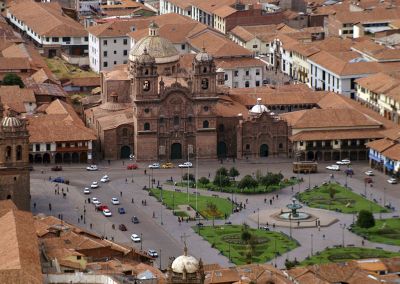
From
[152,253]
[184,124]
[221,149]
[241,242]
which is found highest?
[184,124]

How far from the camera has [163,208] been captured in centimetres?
15375

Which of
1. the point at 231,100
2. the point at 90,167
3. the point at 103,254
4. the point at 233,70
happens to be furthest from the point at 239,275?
the point at 233,70

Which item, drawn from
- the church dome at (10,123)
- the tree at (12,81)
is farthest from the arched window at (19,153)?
the tree at (12,81)

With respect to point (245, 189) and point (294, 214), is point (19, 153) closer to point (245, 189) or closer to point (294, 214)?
point (245, 189)

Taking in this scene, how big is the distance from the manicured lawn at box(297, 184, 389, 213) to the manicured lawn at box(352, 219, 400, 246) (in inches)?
186

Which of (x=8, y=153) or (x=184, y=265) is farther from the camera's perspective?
(x=8, y=153)

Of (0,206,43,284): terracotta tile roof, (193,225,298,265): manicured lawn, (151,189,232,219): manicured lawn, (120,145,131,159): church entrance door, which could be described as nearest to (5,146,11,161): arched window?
(0,206,43,284): terracotta tile roof

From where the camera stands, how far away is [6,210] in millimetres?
135500

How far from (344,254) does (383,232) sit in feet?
25.7

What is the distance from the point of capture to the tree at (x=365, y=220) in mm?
145375

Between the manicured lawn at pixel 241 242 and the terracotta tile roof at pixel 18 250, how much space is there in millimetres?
15136

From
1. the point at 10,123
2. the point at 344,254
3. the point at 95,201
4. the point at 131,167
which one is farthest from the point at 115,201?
the point at 344,254

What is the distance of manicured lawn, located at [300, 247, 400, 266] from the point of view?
446 feet

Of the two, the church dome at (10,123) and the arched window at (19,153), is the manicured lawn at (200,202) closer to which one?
the arched window at (19,153)
